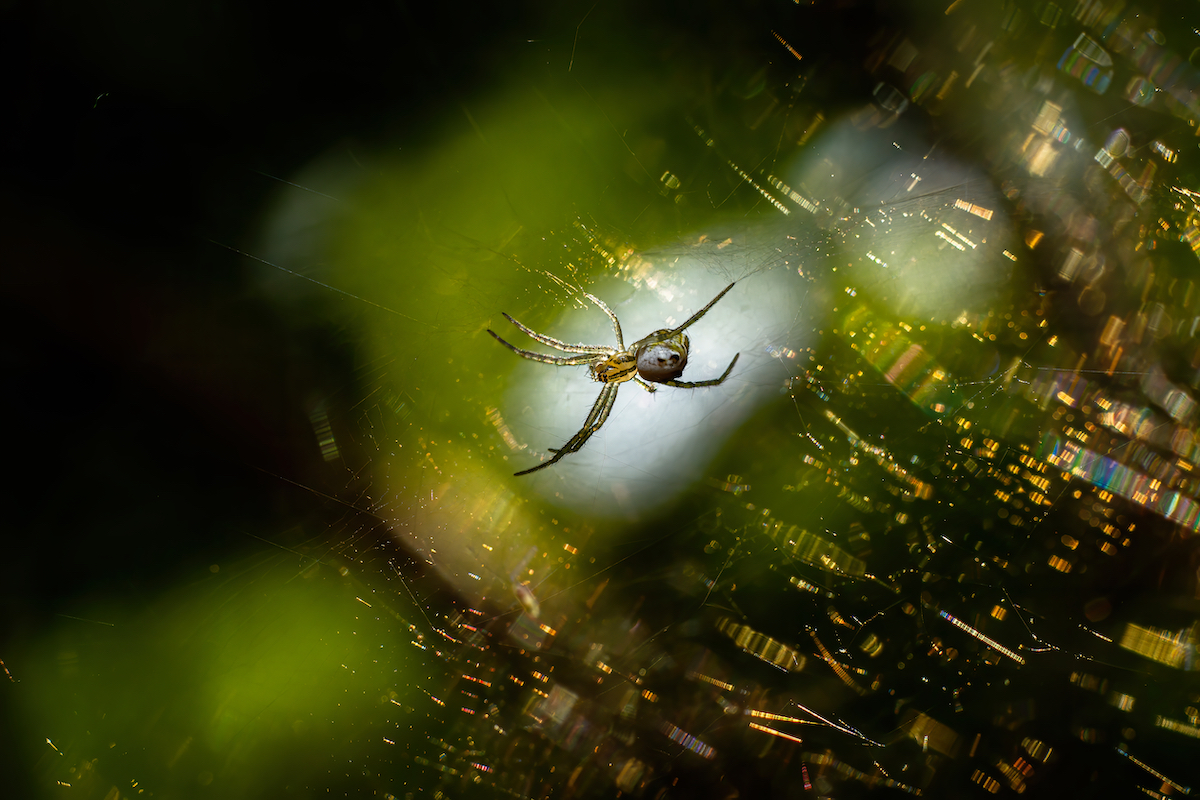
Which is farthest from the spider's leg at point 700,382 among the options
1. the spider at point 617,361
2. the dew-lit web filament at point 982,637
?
the dew-lit web filament at point 982,637

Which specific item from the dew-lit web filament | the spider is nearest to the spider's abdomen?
the spider

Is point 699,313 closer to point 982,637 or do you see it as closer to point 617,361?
point 617,361

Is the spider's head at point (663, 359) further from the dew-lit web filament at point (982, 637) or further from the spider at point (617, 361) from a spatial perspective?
the dew-lit web filament at point (982, 637)

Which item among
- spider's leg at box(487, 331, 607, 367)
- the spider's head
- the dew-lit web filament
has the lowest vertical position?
the dew-lit web filament

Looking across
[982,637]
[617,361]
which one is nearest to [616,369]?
[617,361]

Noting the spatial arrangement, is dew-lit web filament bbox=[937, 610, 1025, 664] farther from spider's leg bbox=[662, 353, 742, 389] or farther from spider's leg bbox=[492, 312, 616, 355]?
spider's leg bbox=[492, 312, 616, 355]

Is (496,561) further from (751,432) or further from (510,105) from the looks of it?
(510,105)
